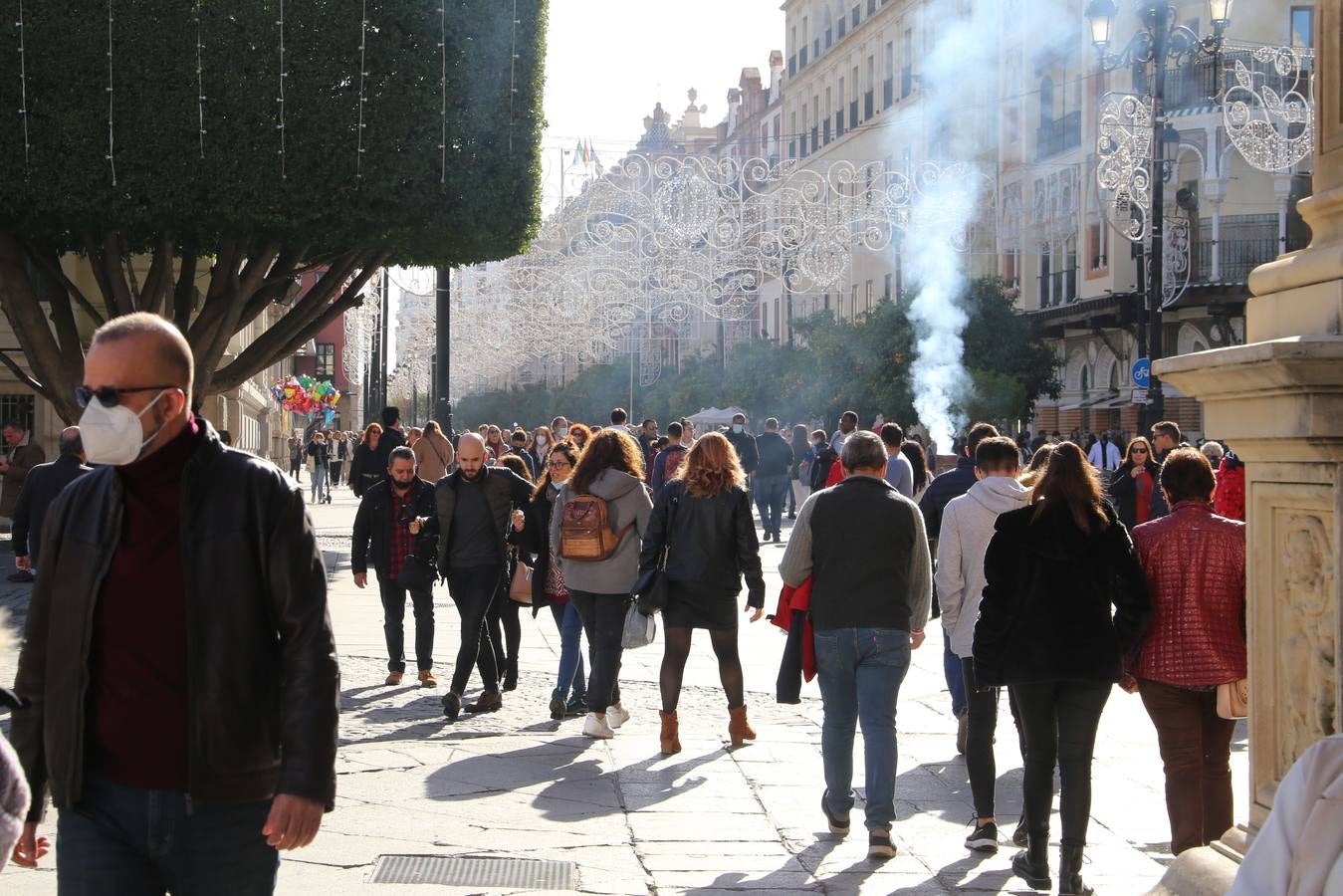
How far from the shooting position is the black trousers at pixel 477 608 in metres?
10.3

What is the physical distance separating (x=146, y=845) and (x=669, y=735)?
5777 millimetres

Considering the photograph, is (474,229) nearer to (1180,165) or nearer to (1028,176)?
(1180,165)

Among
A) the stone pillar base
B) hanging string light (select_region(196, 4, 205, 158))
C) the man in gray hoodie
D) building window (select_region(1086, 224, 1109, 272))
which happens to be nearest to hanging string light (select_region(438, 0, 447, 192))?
hanging string light (select_region(196, 4, 205, 158))

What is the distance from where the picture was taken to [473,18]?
21031 mm

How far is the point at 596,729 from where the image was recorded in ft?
30.9

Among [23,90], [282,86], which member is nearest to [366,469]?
[282,86]

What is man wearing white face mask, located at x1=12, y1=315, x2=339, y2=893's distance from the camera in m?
3.42

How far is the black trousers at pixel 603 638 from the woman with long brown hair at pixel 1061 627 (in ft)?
11.3

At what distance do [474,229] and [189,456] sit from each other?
18.1m

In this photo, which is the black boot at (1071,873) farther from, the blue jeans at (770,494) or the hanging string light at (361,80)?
the blue jeans at (770,494)

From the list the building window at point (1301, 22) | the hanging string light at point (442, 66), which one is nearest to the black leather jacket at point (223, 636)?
the hanging string light at point (442, 66)

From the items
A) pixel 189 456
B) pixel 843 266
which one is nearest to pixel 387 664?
pixel 189 456

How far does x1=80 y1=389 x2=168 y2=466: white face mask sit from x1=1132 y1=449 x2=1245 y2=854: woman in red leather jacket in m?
4.07

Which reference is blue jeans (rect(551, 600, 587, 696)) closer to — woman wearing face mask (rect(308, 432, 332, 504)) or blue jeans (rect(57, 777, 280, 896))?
blue jeans (rect(57, 777, 280, 896))
